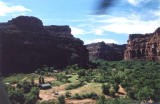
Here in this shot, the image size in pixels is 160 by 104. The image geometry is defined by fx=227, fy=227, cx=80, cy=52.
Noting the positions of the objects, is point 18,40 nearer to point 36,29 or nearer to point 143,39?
point 36,29

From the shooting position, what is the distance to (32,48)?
148ft

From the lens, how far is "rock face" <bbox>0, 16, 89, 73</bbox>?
138ft

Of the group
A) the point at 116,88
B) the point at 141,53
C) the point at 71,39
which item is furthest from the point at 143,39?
the point at 116,88

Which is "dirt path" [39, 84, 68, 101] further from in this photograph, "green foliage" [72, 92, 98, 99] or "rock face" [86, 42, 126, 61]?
"rock face" [86, 42, 126, 61]

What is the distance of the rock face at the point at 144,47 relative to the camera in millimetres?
76312

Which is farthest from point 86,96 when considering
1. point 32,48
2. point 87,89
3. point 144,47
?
point 144,47

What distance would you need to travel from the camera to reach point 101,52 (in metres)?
97.2

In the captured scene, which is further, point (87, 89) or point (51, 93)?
point (87, 89)

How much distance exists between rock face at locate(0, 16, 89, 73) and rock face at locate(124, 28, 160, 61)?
109ft

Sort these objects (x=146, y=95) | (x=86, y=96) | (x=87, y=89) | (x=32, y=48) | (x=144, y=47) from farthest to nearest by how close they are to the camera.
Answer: (x=144, y=47) < (x=32, y=48) < (x=87, y=89) < (x=86, y=96) < (x=146, y=95)

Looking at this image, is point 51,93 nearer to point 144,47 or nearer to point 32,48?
point 32,48

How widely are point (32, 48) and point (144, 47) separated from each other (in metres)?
51.6

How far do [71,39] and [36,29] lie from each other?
8.81 m

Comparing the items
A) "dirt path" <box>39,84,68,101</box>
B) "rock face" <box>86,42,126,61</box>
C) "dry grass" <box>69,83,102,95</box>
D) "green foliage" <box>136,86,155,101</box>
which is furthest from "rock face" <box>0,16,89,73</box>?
"rock face" <box>86,42,126,61</box>
